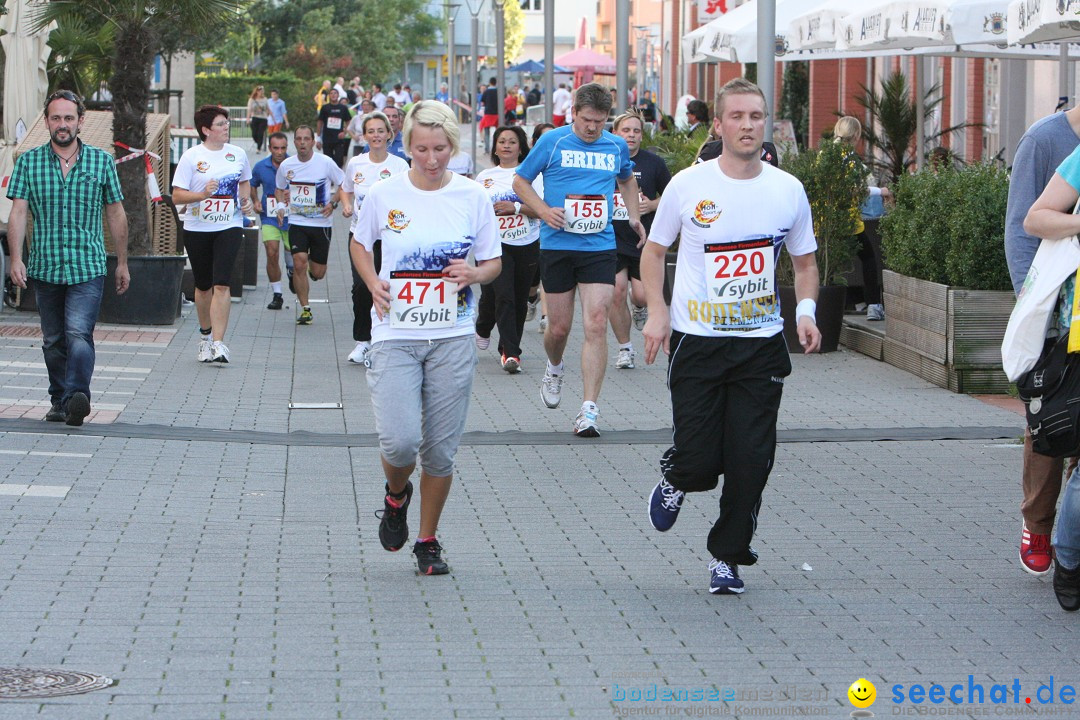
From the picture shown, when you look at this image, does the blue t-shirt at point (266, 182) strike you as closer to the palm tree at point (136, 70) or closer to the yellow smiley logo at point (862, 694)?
the palm tree at point (136, 70)

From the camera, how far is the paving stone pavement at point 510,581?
4.98 m

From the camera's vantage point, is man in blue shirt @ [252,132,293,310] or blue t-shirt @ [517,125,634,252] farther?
man in blue shirt @ [252,132,293,310]

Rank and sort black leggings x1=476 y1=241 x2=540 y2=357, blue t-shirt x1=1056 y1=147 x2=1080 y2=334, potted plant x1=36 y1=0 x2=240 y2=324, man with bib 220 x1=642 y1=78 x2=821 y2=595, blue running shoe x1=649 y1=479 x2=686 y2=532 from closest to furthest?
blue t-shirt x1=1056 y1=147 x2=1080 y2=334
man with bib 220 x1=642 y1=78 x2=821 y2=595
blue running shoe x1=649 y1=479 x2=686 y2=532
black leggings x1=476 y1=241 x2=540 y2=357
potted plant x1=36 y1=0 x2=240 y2=324

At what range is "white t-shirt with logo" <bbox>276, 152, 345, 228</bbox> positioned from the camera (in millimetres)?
15094

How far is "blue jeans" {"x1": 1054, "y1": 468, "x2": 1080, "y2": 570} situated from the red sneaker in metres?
0.41

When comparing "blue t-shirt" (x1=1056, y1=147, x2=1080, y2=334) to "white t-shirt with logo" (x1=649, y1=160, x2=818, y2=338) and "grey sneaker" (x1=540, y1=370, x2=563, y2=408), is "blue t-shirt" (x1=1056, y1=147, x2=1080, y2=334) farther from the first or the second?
"grey sneaker" (x1=540, y1=370, x2=563, y2=408)

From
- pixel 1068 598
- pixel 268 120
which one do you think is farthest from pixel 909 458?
pixel 268 120

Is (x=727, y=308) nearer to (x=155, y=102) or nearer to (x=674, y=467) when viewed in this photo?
(x=674, y=467)

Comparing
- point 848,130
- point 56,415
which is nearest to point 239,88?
point 848,130

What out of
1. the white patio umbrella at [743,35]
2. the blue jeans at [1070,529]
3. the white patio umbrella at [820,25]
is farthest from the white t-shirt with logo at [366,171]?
the blue jeans at [1070,529]

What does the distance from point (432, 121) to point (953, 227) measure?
563 cm

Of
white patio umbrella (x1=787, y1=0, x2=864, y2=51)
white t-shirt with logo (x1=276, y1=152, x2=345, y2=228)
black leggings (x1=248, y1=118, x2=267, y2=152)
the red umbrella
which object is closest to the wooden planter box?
white patio umbrella (x1=787, y1=0, x2=864, y2=51)

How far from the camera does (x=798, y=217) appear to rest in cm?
609

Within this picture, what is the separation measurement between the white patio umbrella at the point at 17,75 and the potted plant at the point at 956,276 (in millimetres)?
8353
